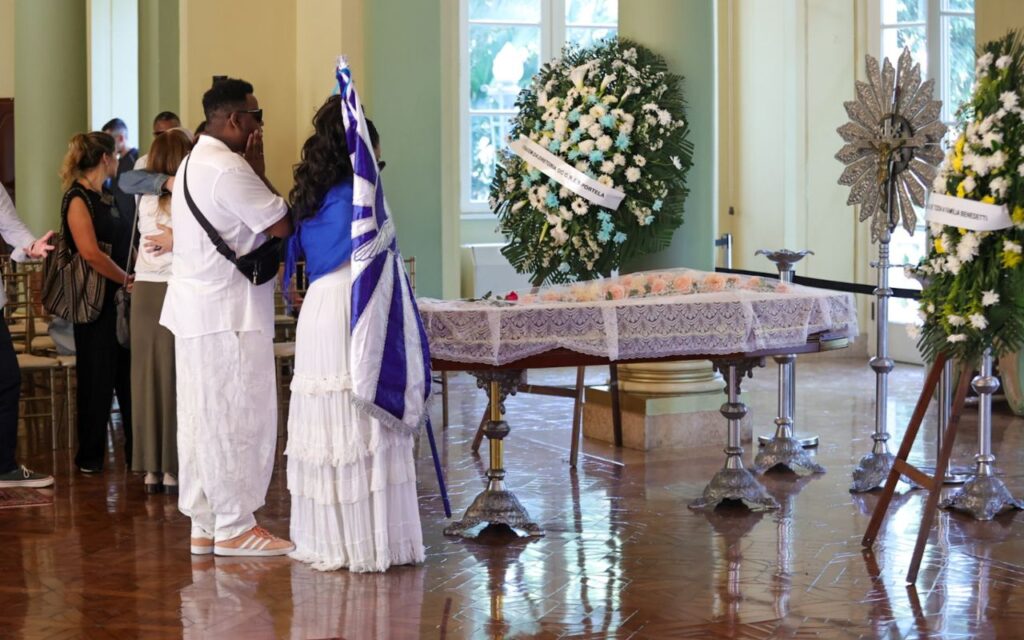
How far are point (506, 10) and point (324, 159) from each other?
1001cm

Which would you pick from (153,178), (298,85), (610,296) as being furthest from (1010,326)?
(298,85)

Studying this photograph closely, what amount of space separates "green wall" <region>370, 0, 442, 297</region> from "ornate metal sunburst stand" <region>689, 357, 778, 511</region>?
14.6 feet

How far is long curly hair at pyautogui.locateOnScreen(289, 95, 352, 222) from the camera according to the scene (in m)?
5.94

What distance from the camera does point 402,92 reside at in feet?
36.6

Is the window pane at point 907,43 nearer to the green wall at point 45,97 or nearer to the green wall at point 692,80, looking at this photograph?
the green wall at point 692,80

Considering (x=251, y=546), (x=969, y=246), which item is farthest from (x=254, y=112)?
(x=969, y=246)

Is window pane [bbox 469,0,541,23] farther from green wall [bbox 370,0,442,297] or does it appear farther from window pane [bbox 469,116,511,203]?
green wall [bbox 370,0,442,297]

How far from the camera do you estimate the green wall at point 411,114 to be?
11062 mm

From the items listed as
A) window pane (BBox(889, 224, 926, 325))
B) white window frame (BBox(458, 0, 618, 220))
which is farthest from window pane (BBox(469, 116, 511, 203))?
window pane (BBox(889, 224, 926, 325))

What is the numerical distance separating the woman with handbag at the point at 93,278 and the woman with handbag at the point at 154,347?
0.50 meters

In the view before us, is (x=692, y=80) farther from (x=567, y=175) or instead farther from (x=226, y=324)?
(x=226, y=324)

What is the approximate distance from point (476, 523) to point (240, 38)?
6.95 meters

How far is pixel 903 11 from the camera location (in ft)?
44.0

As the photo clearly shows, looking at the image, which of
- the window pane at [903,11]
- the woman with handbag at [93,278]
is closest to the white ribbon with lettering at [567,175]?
the woman with handbag at [93,278]
